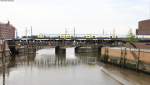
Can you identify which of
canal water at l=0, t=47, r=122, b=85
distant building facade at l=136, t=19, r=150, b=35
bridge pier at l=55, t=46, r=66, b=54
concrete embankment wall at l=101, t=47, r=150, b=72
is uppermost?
distant building facade at l=136, t=19, r=150, b=35

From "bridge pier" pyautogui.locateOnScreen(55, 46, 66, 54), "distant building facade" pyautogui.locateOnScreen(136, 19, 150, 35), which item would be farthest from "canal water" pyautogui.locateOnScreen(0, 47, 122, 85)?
"bridge pier" pyautogui.locateOnScreen(55, 46, 66, 54)

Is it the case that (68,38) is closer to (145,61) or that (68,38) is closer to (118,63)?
(118,63)

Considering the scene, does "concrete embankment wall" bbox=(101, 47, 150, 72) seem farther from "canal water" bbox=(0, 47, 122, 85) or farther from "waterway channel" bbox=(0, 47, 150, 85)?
"canal water" bbox=(0, 47, 122, 85)

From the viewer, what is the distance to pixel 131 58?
220 feet

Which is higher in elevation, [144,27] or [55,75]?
[144,27]

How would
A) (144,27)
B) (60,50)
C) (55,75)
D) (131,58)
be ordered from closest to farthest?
(55,75)
(131,58)
(144,27)
(60,50)

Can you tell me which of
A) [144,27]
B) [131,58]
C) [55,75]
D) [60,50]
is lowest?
[60,50]

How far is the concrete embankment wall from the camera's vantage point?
57259 mm

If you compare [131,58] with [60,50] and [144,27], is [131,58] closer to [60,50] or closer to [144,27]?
[144,27]

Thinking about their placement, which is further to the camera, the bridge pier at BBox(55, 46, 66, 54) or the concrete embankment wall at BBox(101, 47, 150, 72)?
the bridge pier at BBox(55, 46, 66, 54)

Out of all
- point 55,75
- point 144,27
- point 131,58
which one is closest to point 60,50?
point 144,27

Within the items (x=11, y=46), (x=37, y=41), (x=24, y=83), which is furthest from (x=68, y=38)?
(x=24, y=83)

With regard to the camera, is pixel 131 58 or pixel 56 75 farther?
pixel 131 58

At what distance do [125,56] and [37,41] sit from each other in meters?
85.7
